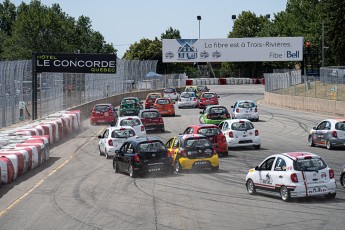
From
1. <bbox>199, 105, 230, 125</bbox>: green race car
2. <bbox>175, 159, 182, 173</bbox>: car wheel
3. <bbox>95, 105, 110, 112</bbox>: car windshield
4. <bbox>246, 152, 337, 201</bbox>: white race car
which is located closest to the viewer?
<bbox>246, 152, 337, 201</bbox>: white race car

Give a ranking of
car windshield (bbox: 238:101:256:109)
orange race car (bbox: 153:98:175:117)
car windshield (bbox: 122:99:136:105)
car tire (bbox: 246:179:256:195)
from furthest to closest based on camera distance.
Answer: orange race car (bbox: 153:98:175:117) → car windshield (bbox: 122:99:136:105) → car windshield (bbox: 238:101:256:109) → car tire (bbox: 246:179:256:195)

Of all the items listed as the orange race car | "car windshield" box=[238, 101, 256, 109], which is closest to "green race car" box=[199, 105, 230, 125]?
"car windshield" box=[238, 101, 256, 109]

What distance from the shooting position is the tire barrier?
22391 mm

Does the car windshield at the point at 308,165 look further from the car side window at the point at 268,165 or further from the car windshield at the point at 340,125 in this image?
the car windshield at the point at 340,125

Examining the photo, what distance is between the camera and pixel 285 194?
1747 cm

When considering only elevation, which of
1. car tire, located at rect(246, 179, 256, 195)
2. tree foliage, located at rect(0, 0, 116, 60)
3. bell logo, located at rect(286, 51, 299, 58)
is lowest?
car tire, located at rect(246, 179, 256, 195)

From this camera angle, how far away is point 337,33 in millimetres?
88375

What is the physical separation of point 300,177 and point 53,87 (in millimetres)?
33077

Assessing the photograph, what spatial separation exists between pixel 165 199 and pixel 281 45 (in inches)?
2823

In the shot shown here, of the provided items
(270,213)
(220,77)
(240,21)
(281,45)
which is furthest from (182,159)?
(240,21)

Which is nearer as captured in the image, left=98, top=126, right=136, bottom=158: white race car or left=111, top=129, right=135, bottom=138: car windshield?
left=98, top=126, right=136, bottom=158: white race car

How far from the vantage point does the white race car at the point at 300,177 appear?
17.1 meters

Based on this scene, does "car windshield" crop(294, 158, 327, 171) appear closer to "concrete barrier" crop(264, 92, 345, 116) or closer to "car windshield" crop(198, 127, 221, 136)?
"car windshield" crop(198, 127, 221, 136)

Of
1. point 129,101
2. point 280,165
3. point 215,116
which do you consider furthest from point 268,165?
point 129,101
